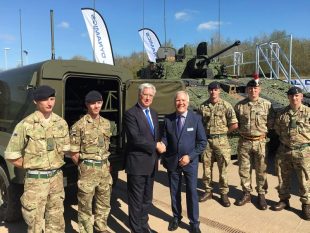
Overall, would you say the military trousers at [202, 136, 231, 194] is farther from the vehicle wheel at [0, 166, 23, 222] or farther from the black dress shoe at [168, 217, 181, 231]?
the vehicle wheel at [0, 166, 23, 222]

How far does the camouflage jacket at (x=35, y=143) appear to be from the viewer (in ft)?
12.3

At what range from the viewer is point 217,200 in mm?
5992

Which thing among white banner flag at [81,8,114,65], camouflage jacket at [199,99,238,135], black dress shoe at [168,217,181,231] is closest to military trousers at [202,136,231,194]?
camouflage jacket at [199,99,238,135]

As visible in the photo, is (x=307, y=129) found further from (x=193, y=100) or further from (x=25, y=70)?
(x=25, y=70)

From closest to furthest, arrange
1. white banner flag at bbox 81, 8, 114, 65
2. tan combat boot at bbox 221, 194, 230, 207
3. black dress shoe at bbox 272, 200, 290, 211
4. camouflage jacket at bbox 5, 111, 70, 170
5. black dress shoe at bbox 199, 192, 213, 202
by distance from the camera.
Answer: camouflage jacket at bbox 5, 111, 70, 170 < black dress shoe at bbox 272, 200, 290, 211 < tan combat boot at bbox 221, 194, 230, 207 < black dress shoe at bbox 199, 192, 213, 202 < white banner flag at bbox 81, 8, 114, 65

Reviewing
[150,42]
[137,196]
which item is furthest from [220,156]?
[150,42]

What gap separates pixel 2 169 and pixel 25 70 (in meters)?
1.28

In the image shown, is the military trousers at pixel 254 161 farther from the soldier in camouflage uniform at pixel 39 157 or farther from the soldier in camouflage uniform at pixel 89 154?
the soldier in camouflage uniform at pixel 39 157

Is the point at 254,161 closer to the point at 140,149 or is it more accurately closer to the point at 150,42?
the point at 140,149

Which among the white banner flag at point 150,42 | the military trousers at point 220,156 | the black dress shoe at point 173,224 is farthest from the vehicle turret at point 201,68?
the white banner flag at point 150,42

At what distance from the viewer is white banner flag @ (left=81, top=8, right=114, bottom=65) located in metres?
17.6

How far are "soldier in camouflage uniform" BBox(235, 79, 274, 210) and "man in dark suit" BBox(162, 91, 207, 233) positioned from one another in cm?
113

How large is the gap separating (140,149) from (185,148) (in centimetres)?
62

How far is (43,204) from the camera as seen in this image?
385 centimetres
